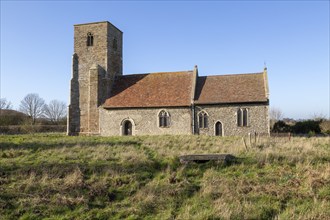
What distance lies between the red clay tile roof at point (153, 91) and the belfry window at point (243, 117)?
4.98 meters

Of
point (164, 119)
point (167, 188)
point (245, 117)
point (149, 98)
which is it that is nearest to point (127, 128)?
point (149, 98)

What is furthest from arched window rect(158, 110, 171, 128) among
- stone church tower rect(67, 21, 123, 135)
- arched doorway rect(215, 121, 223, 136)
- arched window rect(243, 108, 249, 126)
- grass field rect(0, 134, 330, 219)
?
grass field rect(0, 134, 330, 219)

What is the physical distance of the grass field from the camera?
21.1 ft

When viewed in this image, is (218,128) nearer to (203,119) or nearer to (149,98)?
(203,119)

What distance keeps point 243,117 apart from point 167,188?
66.5 ft

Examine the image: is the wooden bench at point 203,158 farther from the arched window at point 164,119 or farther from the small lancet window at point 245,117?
the arched window at point 164,119

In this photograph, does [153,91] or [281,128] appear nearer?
[153,91]

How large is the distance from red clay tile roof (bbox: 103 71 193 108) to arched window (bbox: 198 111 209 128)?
1689mm

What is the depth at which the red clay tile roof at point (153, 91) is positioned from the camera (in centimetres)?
2868

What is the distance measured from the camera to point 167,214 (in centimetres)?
633

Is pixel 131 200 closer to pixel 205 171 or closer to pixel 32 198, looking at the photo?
pixel 32 198

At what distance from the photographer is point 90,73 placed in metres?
31.5

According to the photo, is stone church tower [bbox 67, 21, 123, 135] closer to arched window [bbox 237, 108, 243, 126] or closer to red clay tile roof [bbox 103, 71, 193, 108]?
red clay tile roof [bbox 103, 71, 193, 108]

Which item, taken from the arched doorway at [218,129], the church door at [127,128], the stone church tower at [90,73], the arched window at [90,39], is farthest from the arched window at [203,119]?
the arched window at [90,39]
